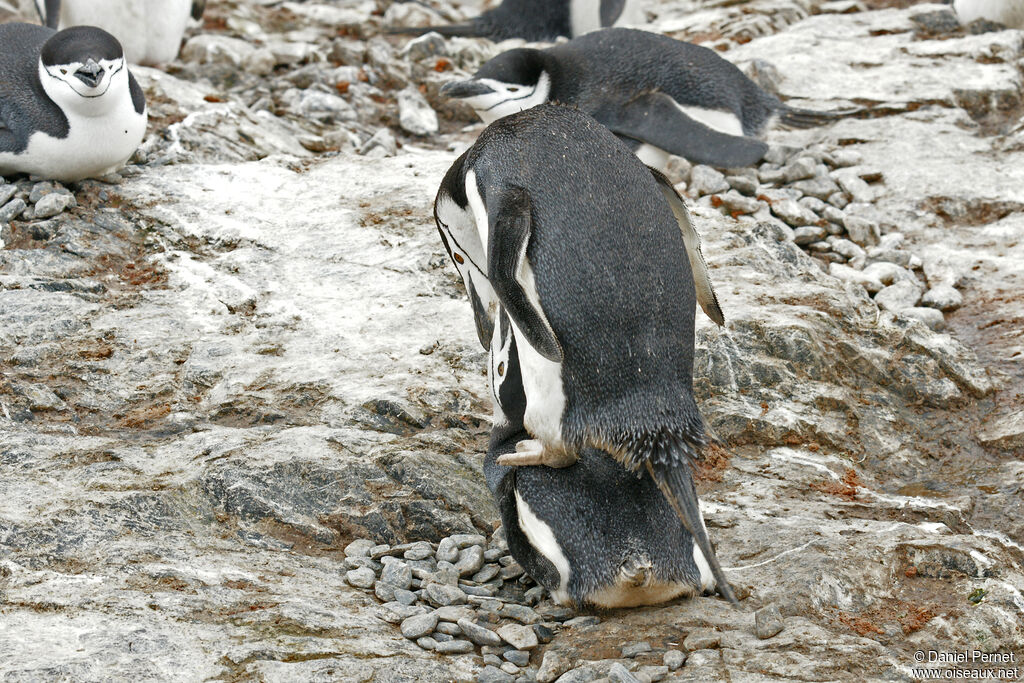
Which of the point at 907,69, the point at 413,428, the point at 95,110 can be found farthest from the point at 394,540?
the point at 907,69

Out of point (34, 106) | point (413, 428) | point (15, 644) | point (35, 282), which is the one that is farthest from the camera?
point (34, 106)

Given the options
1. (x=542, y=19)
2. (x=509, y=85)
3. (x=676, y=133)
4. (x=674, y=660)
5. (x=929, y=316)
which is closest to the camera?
(x=674, y=660)

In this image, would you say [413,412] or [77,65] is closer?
[413,412]

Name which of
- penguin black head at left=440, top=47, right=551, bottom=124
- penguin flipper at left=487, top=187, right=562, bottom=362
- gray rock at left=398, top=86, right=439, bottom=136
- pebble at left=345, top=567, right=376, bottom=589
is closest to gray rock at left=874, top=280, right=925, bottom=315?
penguin black head at left=440, top=47, right=551, bottom=124

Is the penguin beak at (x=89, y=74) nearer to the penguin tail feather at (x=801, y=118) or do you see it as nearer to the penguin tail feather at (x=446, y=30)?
the penguin tail feather at (x=801, y=118)

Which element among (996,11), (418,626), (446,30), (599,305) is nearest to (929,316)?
(599,305)

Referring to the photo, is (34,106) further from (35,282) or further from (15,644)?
(15,644)

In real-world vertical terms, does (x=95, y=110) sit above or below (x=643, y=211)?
below

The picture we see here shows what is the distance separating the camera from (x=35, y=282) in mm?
4273

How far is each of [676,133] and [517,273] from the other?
3.48 metres

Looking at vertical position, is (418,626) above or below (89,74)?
below

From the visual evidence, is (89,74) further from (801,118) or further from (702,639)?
(801,118)

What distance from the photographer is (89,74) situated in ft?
15.5

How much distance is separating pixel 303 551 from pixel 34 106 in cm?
283
